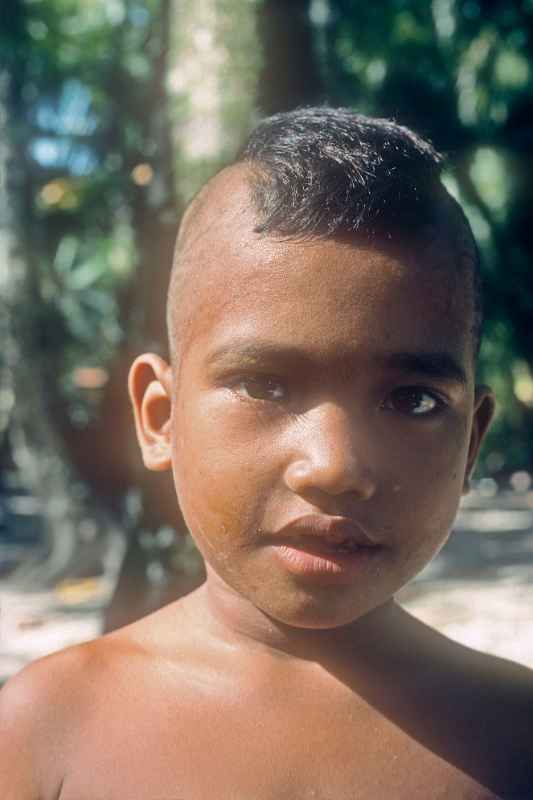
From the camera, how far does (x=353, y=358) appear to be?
138cm

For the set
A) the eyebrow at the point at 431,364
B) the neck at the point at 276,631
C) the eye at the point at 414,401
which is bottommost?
the neck at the point at 276,631

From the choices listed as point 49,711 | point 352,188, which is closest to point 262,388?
point 352,188

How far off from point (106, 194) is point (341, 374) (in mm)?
11406

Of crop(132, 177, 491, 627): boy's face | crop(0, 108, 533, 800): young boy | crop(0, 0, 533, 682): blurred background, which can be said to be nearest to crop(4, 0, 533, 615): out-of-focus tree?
crop(0, 0, 533, 682): blurred background

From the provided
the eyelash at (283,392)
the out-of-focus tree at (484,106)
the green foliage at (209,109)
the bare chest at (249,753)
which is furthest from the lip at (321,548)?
the out-of-focus tree at (484,106)

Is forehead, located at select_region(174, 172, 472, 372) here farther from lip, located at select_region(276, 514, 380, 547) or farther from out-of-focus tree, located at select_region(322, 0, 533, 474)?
out-of-focus tree, located at select_region(322, 0, 533, 474)

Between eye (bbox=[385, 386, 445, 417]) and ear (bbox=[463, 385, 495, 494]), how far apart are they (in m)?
0.23

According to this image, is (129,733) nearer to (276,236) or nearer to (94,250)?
(276,236)

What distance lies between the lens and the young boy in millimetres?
1381

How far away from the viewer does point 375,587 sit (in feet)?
4.63

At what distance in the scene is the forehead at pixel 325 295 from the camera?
1388 mm

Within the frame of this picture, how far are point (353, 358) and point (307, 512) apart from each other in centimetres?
25

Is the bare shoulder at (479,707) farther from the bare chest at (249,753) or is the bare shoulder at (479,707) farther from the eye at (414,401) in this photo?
the eye at (414,401)

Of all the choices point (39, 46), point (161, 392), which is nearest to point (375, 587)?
point (161, 392)
